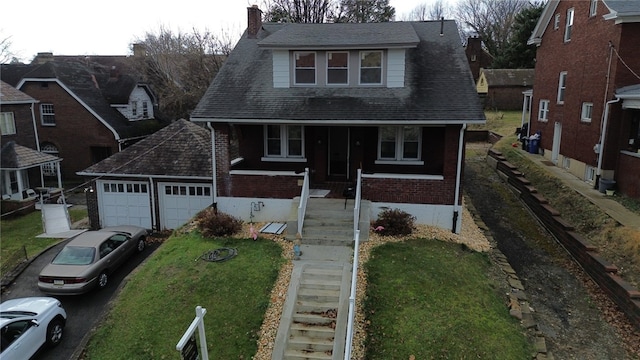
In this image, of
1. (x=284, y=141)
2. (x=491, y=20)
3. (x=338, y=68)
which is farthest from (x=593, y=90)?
(x=491, y=20)

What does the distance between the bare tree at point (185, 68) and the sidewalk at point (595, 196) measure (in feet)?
81.5

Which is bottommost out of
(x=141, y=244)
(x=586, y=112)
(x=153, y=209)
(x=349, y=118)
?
(x=141, y=244)

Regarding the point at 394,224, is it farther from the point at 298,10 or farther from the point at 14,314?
the point at 298,10

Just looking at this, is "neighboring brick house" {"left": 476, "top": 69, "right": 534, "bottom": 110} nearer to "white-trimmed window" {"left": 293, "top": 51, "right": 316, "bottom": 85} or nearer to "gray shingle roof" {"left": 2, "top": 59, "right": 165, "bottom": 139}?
"gray shingle roof" {"left": 2, "top": 59, "right": 165, "bottom": 139}

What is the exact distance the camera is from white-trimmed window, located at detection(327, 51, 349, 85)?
609 inches

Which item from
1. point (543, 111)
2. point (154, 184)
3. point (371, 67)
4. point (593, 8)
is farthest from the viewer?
point (543, 111)

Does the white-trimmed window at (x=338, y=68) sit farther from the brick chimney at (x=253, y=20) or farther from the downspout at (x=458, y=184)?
the brick chimney at (x=253, y=20)

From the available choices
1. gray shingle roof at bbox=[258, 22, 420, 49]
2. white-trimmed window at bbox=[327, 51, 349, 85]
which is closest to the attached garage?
gray shingle roof at bbox=[258, 22, 420, 49]

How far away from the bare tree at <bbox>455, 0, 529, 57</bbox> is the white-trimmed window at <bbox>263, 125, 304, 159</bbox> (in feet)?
171

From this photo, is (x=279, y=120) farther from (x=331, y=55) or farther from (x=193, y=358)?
(x=193, y=358)

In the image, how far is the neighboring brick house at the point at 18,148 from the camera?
23.6 meters

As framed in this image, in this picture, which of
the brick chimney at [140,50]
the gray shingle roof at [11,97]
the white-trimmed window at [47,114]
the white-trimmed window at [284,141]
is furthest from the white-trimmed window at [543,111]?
the brick chimney at [140,50]

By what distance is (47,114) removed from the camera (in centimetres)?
2952

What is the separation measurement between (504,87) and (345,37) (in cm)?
3366
